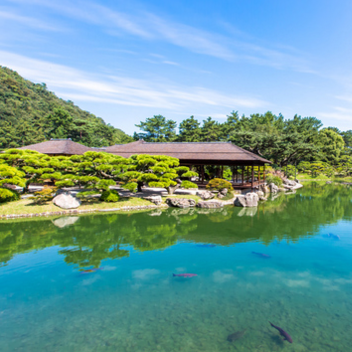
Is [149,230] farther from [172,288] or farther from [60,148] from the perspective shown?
[60,148]

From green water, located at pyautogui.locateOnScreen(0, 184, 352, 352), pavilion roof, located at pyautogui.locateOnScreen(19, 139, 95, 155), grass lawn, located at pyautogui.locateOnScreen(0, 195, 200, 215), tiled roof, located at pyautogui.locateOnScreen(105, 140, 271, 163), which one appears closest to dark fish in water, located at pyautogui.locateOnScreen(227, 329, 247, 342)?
green water, located at pyautogui.locateOnScreen(0, 184, 352, 352)

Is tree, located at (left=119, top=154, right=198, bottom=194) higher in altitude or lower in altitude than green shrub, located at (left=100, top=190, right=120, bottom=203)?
higher

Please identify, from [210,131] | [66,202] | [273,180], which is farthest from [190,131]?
[66,202]

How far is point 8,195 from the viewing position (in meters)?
13.8

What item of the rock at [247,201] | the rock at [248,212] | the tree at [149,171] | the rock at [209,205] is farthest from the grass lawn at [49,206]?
the rock at [247,201]

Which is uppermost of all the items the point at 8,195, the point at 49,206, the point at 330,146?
the point at 330,146

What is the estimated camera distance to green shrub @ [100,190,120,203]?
16.1m

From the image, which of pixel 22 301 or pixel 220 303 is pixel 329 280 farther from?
pixel 22 301

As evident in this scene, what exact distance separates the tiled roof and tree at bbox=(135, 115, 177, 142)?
18131 mm

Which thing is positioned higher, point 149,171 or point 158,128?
point 158,128

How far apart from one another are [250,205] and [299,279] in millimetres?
10521

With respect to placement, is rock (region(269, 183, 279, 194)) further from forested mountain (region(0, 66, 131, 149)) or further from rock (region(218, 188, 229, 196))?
forested mountain (region(0, 66, 131, 149))

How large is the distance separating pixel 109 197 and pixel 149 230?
5.61 metres

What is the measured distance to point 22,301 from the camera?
5.76 m
